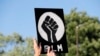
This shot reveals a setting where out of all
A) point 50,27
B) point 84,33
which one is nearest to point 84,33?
point 84,33

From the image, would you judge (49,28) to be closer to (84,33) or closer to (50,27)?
(50,27)

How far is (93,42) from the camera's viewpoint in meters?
57.4

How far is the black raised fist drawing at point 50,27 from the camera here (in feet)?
25.2

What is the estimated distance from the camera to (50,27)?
7.79 meters

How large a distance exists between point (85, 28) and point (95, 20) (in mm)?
2914

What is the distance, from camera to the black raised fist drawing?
7.69 meters

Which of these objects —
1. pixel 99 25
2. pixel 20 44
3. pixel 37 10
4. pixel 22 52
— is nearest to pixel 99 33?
pixel 99 25

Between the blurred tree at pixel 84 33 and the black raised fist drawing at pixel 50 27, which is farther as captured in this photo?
the blurred tree at pixel 84 33

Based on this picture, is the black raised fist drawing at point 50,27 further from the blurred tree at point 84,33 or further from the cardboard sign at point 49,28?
the blurred tree at point 84,33

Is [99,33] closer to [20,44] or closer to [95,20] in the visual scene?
[95,20]

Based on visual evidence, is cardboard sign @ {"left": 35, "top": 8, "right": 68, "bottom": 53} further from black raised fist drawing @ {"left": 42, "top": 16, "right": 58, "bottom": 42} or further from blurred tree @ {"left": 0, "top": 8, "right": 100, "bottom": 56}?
blurred tree @ {"left": 0, "top": 8, "right": 100, "bottom": 56}

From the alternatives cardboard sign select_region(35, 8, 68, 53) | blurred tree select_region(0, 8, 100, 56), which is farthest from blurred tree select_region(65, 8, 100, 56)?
cardboard sign select_region(35, 8, 68, 53)

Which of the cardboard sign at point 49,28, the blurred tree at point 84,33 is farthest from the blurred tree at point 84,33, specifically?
the cardboard sign at point 49,28

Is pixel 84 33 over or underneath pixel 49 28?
underneath
